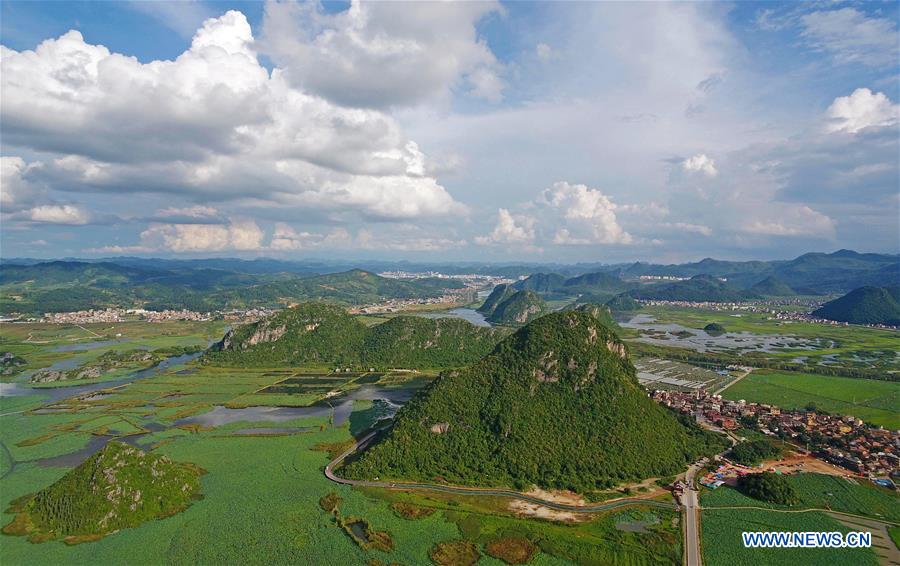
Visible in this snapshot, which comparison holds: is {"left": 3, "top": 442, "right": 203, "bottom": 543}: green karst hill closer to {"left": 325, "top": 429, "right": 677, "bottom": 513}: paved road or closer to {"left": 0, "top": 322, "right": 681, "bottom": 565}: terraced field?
{"left": 0, "top": 322, "right": 681, "bottom": 565}: terraced field

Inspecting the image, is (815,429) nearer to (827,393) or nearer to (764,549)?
(827,393)

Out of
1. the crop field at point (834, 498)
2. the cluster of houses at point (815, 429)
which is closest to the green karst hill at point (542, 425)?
the crop field at point (834, 498)

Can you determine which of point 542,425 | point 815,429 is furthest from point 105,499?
point 815,429

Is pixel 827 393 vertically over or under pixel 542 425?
under

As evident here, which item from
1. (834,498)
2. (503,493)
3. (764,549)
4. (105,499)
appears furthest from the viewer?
(503,493)

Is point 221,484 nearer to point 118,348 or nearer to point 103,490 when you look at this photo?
point 103,490

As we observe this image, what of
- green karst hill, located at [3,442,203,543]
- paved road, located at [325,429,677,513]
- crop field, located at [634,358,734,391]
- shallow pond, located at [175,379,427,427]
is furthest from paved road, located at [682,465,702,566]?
green karst hill, located at [3,442,203,543]

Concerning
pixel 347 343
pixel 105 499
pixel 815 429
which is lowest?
pixel 105 499
